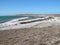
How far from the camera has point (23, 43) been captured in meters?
9.37

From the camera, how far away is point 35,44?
8859mm

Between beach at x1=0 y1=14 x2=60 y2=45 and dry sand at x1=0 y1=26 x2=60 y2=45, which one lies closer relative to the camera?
dry sand at x1=0 y1=26 x2=60 y2=45

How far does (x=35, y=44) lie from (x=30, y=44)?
16.3 inches

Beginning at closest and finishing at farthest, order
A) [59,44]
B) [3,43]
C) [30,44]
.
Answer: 1. [59,44]
2. [30,44]
3. [3,43]

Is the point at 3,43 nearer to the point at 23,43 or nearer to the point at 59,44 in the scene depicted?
the point at 23,43

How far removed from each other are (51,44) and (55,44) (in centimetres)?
25

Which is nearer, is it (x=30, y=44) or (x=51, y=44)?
(x=51, y=44)

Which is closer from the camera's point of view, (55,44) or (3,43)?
(55,44)

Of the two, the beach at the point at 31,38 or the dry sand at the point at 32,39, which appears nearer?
the dry sand at the point at 32,39

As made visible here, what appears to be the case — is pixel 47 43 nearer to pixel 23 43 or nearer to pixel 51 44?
pixel 51 44

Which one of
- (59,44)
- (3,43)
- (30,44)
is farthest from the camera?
(3,43)

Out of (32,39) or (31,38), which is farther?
(31,38)

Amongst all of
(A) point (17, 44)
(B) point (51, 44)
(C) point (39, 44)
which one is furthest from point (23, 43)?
(B) point (51, 44)

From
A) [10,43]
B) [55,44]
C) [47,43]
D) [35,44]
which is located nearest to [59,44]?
[55,44]
